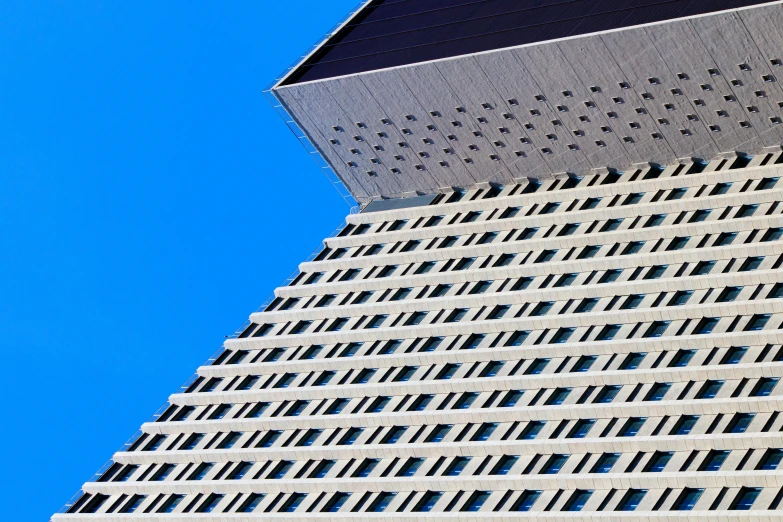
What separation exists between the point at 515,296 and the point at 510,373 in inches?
356

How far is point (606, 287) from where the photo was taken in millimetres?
132375

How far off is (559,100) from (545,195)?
378 inches

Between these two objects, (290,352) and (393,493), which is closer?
(393,493)

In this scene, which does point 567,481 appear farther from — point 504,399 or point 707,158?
point 707,158

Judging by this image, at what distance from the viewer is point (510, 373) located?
131 meters

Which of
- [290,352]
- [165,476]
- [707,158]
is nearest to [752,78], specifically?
[707,158]

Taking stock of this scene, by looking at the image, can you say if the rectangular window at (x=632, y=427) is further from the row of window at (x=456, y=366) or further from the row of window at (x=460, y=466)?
the row of window at (x=456, y=366)

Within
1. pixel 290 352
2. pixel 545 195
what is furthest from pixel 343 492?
pixel 545 195

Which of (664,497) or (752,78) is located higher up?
(752,78)

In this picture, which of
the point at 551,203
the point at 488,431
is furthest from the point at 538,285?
the point at 488,431

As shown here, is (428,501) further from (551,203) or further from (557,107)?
(557,107)

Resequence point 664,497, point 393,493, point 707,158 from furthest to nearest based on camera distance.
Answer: point 707,158 < point 393,493 < point 664,497

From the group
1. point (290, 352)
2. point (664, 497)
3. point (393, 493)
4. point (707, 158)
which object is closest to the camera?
point (664, 497)

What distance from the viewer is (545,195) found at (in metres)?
148
